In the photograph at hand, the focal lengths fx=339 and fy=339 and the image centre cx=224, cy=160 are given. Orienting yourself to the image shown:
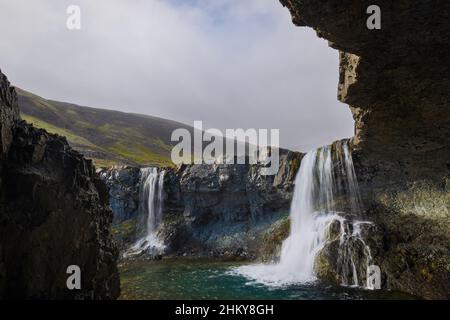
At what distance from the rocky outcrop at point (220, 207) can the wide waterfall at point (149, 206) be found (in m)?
0.80

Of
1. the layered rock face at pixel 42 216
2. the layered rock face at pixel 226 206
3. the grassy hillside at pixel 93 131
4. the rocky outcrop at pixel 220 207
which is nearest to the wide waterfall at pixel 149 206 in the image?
the rocky outcrop at pixel 220 207

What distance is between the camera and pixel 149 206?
4900cm

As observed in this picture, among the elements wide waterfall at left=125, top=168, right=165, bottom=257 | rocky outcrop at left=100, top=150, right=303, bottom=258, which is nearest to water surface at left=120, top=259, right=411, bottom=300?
rocky outcrop at left=100, top=150, right=303, bottom=258

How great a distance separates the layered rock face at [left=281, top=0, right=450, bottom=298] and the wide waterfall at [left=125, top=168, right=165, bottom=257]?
27824 millimetres

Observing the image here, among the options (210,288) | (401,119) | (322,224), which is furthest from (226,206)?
(401,119)

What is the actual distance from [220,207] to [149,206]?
1113 centimetres

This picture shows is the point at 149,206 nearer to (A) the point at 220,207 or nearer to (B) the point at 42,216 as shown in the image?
(A) the point at 220,207

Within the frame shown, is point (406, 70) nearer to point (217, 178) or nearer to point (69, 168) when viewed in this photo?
point (69, 168)

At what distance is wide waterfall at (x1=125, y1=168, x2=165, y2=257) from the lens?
4564cm

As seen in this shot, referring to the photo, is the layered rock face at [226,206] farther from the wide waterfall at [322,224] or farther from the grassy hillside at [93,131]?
the grassy hillside at [93,131]
